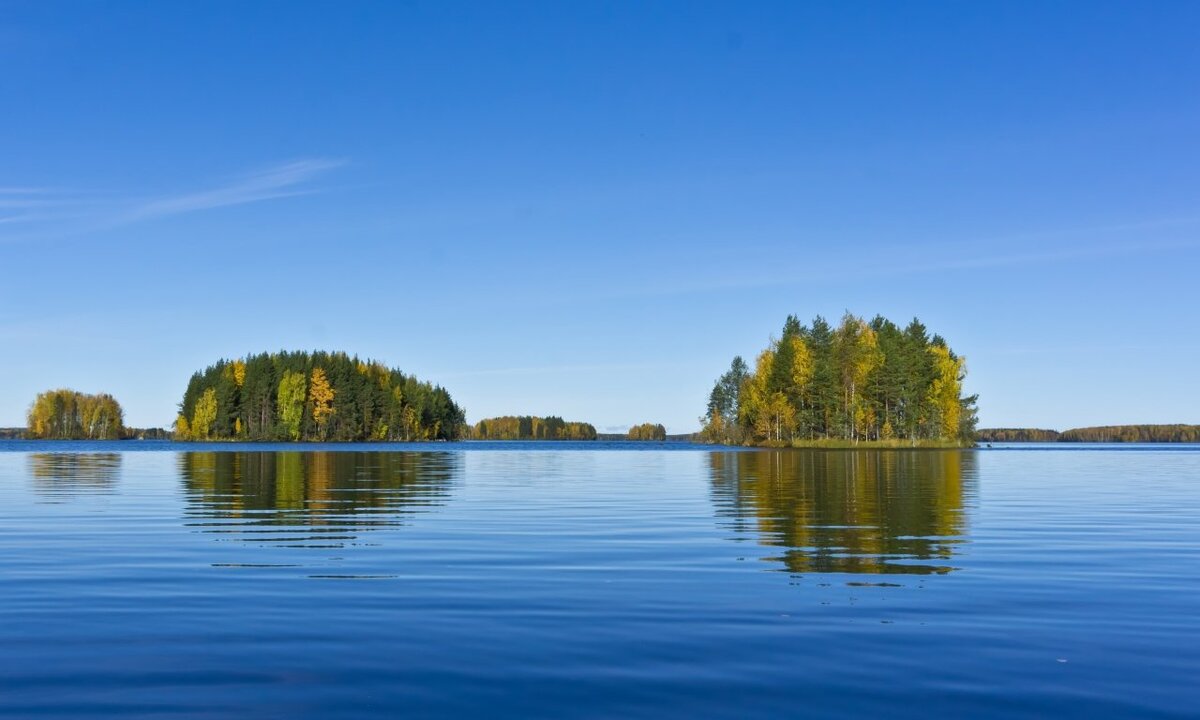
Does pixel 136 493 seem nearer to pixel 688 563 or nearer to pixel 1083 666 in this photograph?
pixel 688 563

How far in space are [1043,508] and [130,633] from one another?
29535mm

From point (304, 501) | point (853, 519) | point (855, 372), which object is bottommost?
point (853, 519)

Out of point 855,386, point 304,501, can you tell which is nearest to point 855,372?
point 855,386

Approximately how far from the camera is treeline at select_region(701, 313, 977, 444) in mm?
138750

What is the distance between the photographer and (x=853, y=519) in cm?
2827

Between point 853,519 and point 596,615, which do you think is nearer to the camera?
point 596,615

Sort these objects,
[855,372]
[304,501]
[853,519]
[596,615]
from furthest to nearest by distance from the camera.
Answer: [855,372] < [304,501] < [853,519] < [596,615]

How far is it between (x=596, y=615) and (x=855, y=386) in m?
130

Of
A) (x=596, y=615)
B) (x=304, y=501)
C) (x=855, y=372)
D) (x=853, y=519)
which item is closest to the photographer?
(x=596, y=615)

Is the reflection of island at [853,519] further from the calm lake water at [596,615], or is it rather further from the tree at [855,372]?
the tree at [855,372]

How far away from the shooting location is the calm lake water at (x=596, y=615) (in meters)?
9.24

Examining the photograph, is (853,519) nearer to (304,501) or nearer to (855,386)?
(304,501)

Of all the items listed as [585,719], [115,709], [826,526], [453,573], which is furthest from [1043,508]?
[115,709]

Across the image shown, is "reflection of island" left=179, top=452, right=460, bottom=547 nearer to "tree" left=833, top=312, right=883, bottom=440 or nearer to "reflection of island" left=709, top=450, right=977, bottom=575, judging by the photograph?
"reflection of island" left=709, top=450, right=977, bottom=575
